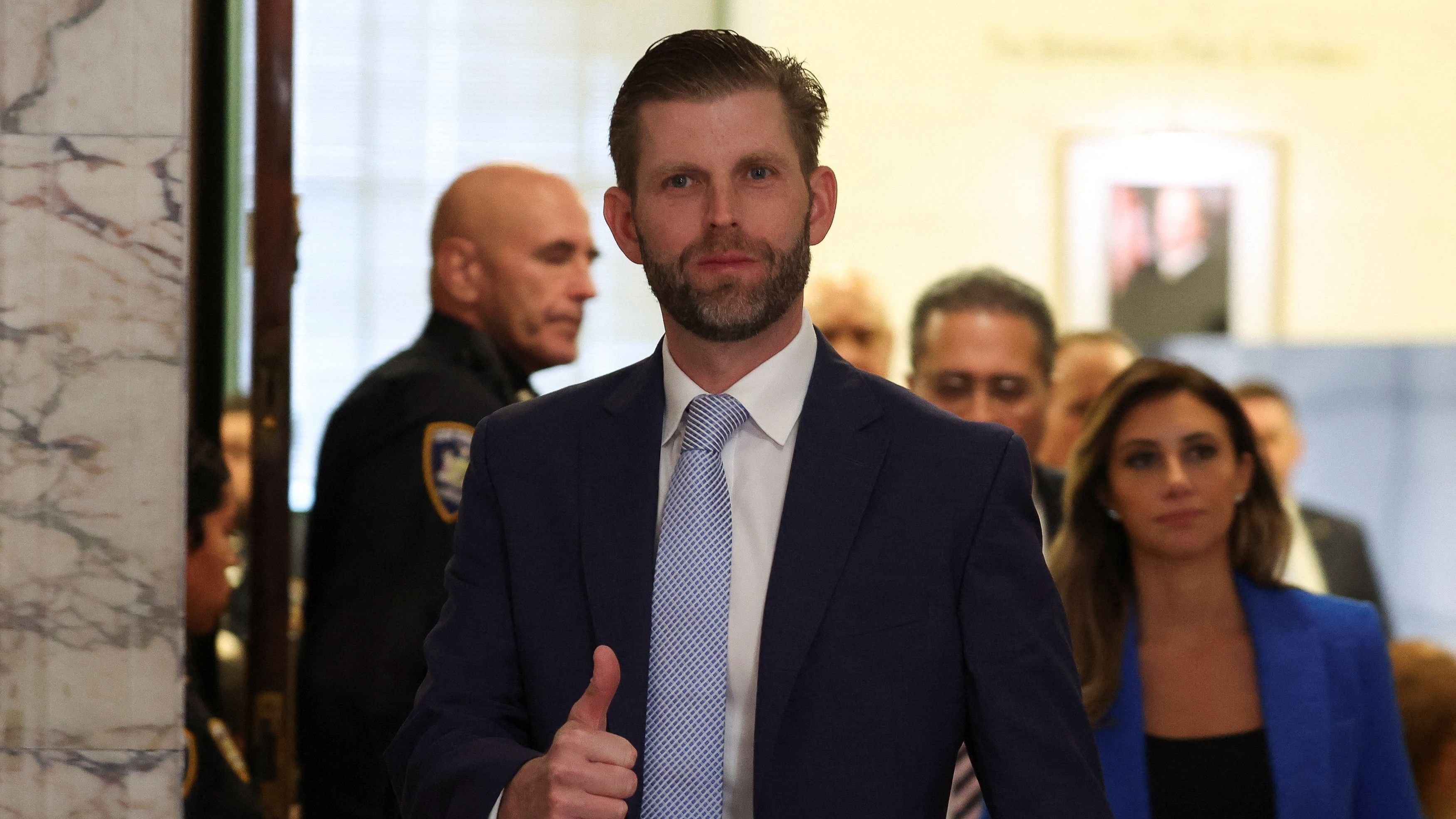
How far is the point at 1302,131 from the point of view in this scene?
631cm

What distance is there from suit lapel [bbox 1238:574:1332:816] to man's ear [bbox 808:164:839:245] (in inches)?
48.8

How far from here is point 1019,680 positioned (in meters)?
1.39

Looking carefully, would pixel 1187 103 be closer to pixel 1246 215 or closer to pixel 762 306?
pixel 1246 215

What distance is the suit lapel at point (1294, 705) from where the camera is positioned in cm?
232

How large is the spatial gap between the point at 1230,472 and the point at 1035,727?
1.38 meters

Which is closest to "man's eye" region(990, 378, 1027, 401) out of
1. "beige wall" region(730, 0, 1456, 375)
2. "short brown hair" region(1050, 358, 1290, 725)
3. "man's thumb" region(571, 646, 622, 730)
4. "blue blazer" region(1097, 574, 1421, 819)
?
"short brown hair" region(1050, 358, 1290, 725)

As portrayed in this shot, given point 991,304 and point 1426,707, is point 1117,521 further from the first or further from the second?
point 1426,707

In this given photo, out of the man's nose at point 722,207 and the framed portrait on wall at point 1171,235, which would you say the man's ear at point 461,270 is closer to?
the man's nose at point 722,207

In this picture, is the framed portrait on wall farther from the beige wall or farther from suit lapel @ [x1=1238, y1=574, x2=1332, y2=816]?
suit lapel @ [x1=1238, y1=574, x2=1332, y2=816]

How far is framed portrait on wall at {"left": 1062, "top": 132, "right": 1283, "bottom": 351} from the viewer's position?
611cm

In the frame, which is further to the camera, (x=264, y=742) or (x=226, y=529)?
(x=226, y=529)

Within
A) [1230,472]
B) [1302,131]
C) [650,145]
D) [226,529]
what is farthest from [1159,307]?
[650,145]

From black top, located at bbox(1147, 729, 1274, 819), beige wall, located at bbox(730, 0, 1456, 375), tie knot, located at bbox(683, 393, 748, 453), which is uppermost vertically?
beige wall, located at bbox(730, 0, 1456, 375)


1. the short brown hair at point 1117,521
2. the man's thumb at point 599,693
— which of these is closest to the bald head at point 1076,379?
the short brown hair at point 1117,521
